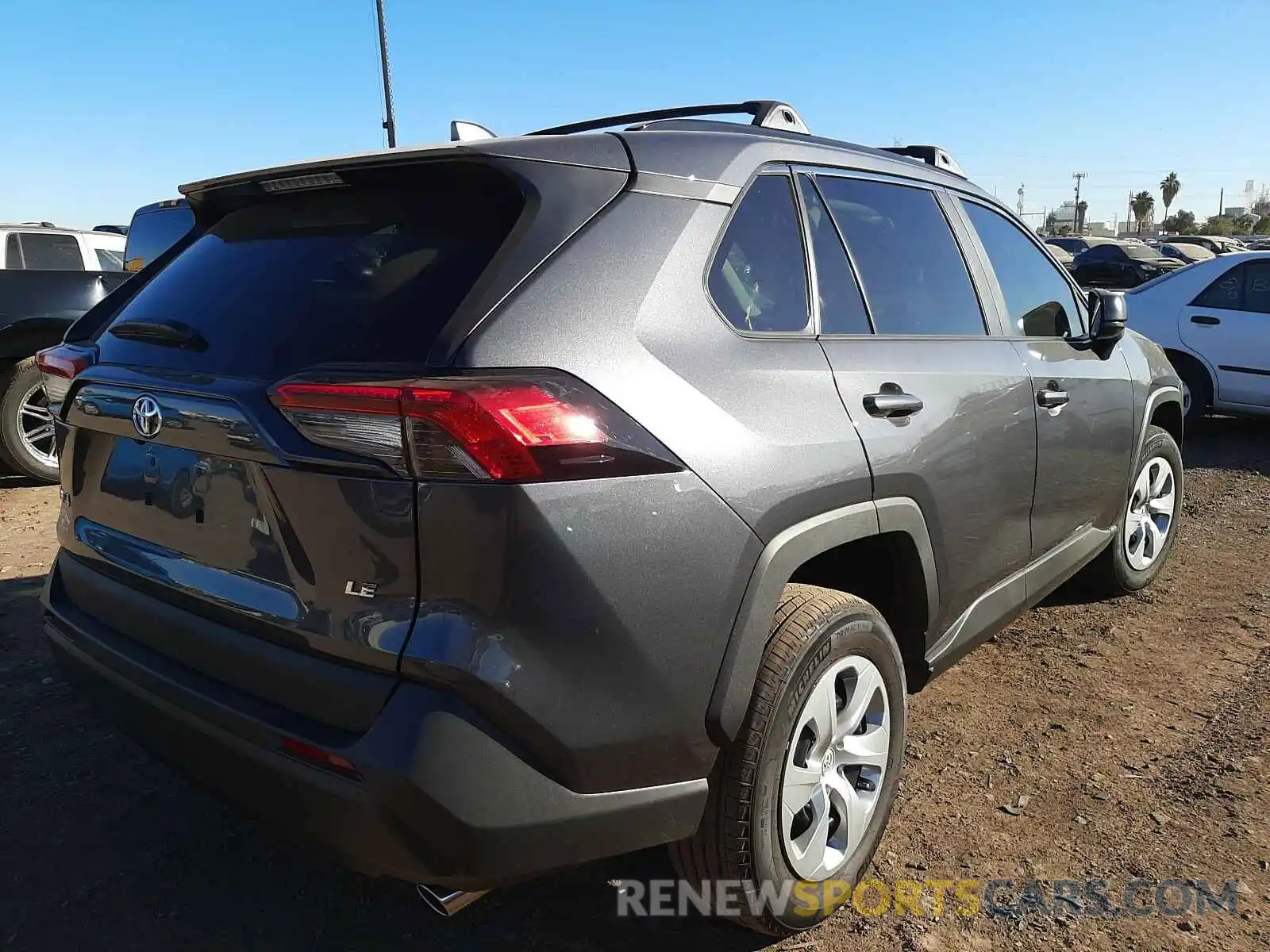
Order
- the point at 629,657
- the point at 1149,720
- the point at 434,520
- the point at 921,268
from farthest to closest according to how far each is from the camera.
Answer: the point at 1149,720, the point at 921,268, the point at 629,657, the point at 434,520

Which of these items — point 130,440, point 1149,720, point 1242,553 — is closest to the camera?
point 130,440

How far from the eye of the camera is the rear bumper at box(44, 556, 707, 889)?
63.6 inches

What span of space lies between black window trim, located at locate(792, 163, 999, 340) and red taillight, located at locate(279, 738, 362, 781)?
58.1 inches

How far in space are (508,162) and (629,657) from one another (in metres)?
0.99

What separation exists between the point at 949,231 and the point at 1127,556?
6.94 feet

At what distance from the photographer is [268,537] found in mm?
1827

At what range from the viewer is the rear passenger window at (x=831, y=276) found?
2465 millimetres

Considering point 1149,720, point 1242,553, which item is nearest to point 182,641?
point 1149,720

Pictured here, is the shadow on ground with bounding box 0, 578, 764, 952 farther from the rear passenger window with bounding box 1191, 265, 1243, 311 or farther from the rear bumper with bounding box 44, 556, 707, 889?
the rear passenger window with bounding box 1191, 265, 1243, 311

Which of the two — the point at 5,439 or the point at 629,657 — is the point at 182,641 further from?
the point at 5,439

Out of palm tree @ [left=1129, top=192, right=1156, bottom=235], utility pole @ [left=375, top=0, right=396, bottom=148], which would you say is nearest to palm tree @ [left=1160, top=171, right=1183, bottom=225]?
palm tree @ [left=1129, top=192, right=1156, bottom=235]

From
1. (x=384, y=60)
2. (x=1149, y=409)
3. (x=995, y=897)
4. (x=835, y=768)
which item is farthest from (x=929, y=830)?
(x=384, y=60)

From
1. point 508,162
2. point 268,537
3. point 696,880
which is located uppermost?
point 508,162

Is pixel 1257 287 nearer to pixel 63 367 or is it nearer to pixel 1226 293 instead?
pixel 1226 293
